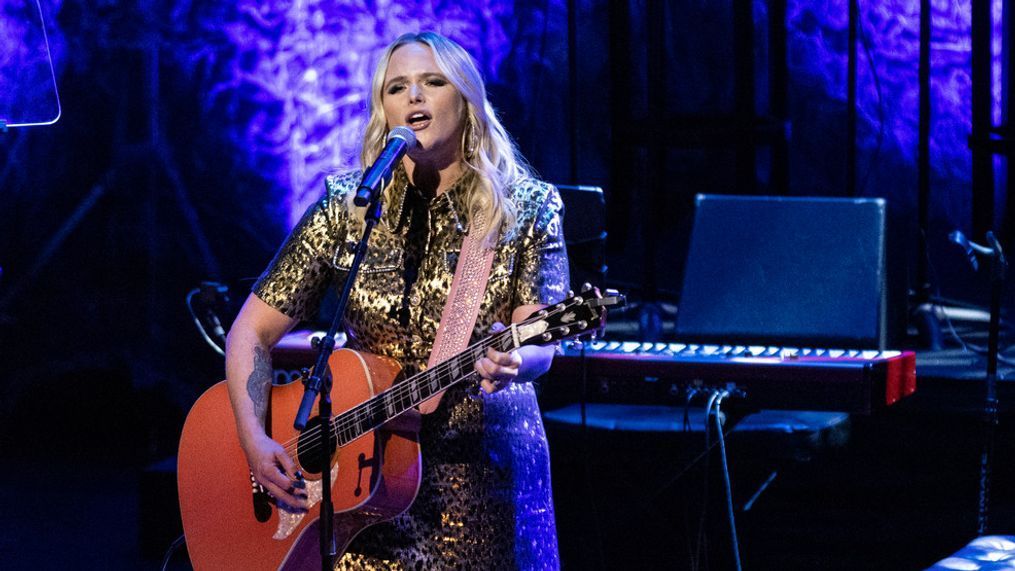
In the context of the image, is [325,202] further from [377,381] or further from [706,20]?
[706,20]

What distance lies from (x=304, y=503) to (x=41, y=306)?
4.18 meters

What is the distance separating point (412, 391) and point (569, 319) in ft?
1.28

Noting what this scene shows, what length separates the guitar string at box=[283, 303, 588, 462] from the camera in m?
2.59

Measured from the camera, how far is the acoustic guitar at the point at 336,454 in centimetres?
262

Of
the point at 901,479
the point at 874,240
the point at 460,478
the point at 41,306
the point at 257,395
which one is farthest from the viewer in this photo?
the point at 41,306

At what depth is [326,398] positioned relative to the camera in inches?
102

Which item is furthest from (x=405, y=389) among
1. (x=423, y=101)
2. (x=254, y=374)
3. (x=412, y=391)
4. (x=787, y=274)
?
(x=787, y=274)

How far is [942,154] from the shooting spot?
20.3 ft

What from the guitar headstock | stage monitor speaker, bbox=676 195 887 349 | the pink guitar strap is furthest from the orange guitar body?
stage monitor speaker, bbox=676 195 887 349

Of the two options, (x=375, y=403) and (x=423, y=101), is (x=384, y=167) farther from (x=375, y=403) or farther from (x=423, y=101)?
(x=375, y=403)

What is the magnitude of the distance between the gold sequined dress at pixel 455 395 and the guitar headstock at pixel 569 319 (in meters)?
0.17

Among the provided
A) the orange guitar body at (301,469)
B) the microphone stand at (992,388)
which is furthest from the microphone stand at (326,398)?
the microphone stand at (992,388)

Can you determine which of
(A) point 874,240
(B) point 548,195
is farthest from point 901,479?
(B) point 548,195

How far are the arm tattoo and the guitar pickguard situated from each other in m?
0.20
